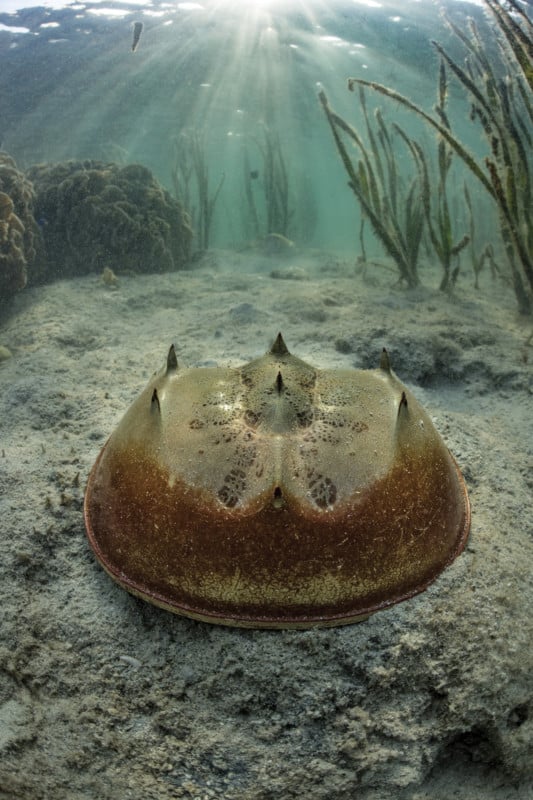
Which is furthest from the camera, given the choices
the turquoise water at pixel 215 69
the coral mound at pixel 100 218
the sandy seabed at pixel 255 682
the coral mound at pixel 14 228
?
the turquoise water at pixel 215 69

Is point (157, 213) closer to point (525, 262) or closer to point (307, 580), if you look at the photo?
point (525, 262)

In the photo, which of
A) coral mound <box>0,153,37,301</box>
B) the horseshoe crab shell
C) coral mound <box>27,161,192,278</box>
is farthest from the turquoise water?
the horseshoe crab shell

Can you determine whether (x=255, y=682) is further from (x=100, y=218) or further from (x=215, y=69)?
(x=215, y=69)

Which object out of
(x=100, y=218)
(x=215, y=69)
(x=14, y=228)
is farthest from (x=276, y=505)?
(x=215, y=69)

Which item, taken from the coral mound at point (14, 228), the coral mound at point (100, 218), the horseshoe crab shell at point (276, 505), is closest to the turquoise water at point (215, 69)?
the coral mound at point (100, 218)

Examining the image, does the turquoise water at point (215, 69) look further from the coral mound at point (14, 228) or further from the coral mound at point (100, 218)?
the coral mound at point (14, 228)

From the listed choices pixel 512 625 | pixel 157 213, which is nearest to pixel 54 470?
pixel 512 625

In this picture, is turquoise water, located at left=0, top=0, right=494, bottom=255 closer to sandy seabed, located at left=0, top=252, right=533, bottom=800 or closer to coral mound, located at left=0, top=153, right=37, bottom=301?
coral mound, located at left=0, top=153, right=37, bottom=301
